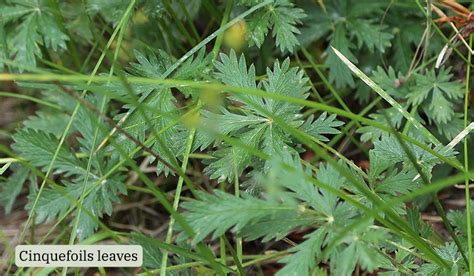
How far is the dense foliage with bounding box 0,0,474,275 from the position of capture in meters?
1.20

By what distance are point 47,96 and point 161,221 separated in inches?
25.2

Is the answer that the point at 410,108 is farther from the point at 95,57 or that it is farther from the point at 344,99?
the point at 95,57

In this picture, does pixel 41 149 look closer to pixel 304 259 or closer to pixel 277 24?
pixel 277 24

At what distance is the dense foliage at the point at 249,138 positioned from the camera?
1.20 meters

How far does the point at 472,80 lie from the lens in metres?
2.07

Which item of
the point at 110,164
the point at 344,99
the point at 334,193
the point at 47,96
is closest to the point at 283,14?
the point at 344,99

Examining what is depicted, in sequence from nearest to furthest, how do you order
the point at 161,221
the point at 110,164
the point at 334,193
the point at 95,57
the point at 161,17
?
the point at 334,193 → the point at 110,164 → the point at 161,17 → the point at 161,221 → the point at 95,57

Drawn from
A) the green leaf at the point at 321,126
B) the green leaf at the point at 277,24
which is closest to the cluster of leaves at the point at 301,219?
the green leaf at the point at 321,126

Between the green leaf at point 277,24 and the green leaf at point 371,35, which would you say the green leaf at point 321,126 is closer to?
the green leaf at point 277,24

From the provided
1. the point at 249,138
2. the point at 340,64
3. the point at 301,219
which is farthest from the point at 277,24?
the point at 301,219

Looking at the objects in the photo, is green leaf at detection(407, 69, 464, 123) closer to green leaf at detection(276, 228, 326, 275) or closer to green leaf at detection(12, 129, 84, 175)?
green leaf at detection(276, 228, 326, 275)

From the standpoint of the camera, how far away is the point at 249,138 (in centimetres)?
148

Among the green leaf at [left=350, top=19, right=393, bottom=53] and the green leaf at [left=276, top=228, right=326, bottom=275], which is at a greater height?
the green leaf at [left=350, top=19, right=393, bottom=53]

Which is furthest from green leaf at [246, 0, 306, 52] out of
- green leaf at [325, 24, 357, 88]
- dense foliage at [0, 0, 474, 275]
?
green leaf at [325, 24, 357, 88]
